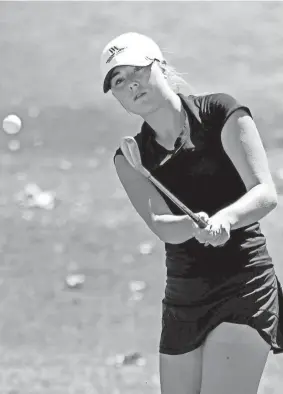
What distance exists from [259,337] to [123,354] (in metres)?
1.42

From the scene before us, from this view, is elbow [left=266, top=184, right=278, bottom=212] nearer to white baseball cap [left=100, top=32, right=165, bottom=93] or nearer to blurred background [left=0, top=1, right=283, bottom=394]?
white baseball cap [left=100, top=32, right=165, bottom=93]

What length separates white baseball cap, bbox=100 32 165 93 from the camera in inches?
50.7

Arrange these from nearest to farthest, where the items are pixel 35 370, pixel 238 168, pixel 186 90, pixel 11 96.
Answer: pixel 238 168, pixel 186 90, pixel 35 370, pixel 11 96

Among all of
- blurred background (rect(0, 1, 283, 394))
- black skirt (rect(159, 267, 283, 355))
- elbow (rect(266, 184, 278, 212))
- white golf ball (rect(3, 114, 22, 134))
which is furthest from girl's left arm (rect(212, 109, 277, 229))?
white golf ball (rect(3, 114, 22, 134))

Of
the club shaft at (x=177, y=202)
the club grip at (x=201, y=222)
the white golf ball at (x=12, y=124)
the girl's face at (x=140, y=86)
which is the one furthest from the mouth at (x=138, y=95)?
the white golf ball at (x=12, y=124)

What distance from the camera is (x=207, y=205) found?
128 cm

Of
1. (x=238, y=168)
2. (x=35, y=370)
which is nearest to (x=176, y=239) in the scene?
(x=238, y=168)

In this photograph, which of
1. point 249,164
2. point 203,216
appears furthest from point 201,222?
point 249,164

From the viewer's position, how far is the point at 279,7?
139 inches

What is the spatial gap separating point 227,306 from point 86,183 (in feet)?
6.82

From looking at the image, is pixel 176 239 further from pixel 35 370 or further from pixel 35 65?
pixel 35 65

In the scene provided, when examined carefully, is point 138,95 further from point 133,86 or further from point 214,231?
point 214,231

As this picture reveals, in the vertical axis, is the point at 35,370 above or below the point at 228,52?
below

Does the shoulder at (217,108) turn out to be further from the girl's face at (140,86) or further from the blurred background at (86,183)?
the blurred background at (86,183)
